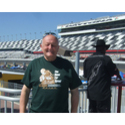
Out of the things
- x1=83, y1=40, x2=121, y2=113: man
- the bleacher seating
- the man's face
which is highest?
the bleacher seating

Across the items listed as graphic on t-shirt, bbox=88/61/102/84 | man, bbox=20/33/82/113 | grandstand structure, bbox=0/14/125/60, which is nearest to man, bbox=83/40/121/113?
graphic on t-shirt, bbox=88/61/102/84

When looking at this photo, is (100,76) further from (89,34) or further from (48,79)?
(89,34)

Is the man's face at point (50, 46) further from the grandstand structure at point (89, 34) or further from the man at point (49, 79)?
the grandstand structure at point (89, 34)

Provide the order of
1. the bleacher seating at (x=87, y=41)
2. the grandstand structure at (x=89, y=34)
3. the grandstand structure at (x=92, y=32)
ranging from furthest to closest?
the grandstand structure at (x=92, y=32), the grandstand structure at (x=89, y=34), the bleacher seating at (x=87, y=41)

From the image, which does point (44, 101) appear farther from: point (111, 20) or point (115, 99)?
point (111, 20)

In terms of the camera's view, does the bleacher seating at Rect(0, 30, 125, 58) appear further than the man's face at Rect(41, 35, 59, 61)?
Yes

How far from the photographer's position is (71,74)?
1.69 meters

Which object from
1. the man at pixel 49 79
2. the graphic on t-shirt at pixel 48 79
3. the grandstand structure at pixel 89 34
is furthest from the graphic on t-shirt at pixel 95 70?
the grandstand structure at pixel 89 34

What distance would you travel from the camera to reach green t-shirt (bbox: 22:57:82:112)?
1.64m

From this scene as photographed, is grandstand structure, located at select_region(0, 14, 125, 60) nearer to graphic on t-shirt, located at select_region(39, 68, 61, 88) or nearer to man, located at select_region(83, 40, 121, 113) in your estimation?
man, located at select_region(83, 40, 121, 113)

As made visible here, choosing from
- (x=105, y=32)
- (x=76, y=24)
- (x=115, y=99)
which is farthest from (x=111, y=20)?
(x=115, y=99)

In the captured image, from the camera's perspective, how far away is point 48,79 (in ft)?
5.44

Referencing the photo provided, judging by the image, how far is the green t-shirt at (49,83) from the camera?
1.64m

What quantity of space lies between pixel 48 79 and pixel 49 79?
0.01 m
